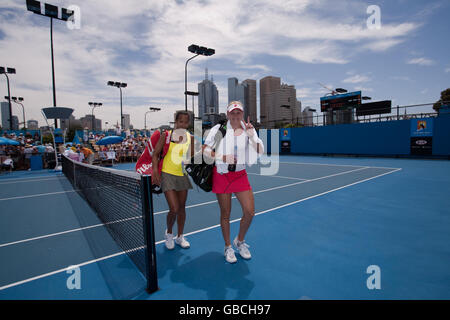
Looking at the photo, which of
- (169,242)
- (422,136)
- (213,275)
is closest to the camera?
(213,275)

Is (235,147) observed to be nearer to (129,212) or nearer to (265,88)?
(129,212)

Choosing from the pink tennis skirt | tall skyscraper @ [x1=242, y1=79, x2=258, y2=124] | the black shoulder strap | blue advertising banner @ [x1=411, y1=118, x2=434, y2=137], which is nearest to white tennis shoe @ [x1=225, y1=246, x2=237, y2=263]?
the pink tennis skirt

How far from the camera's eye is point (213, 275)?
2922 millimetres

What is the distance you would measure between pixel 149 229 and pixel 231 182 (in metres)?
1.10

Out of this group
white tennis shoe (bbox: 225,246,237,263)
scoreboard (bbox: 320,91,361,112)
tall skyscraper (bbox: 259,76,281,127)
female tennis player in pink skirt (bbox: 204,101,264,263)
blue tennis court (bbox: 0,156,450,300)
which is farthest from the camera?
tall skyscraper (bbox: 259,76,281,127)

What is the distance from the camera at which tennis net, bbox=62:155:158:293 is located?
256 cm

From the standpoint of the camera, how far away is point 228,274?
2.94 m

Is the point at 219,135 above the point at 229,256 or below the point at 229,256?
above

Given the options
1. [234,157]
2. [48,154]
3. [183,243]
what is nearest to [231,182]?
[234,157]

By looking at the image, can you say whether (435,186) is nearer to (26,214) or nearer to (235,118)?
(235,118)

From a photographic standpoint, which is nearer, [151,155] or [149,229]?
[149,229]

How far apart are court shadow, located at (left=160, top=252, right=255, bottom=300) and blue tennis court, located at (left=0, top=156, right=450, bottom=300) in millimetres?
12

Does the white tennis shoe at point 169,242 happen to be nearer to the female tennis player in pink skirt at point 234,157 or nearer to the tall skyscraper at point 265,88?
the female tennis player in pink skirt at point 234,157

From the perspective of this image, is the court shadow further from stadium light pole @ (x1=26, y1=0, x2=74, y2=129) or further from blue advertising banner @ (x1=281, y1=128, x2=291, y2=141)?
blue advertising banner @ (x1=281, y1=128, x2=291, y2=141)
